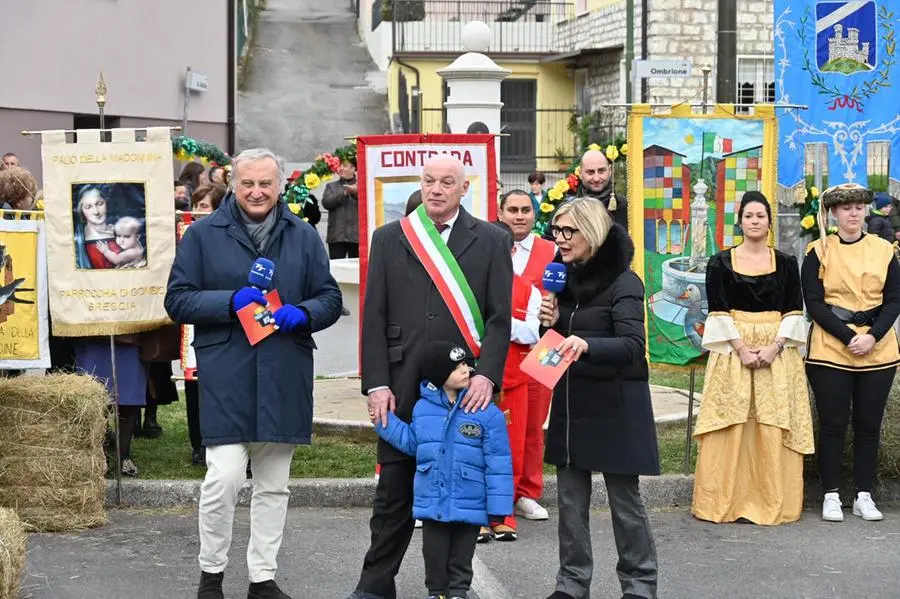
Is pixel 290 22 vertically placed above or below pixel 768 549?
above

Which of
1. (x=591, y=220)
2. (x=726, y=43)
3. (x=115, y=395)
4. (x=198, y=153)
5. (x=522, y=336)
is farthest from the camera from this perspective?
(x=726, y=43)

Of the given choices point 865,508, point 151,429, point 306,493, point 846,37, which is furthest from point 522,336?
point 846,37

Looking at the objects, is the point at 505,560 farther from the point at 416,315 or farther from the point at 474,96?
the point at 474,96

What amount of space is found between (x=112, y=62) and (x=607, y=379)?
17.0 metres

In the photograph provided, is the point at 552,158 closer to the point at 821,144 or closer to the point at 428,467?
the point at 821,144

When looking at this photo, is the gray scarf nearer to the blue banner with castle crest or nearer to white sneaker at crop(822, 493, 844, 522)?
white sneaker at crop(822, 493, 844, 522)

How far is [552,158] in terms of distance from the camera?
118 feet

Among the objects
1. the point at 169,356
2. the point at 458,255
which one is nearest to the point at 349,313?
the point at 169,356

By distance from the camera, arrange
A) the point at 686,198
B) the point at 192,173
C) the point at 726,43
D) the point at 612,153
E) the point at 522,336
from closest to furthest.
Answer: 1. the point at 522,336
2. the point at 686,198
3. the point at 612,153
4. the point at 726,43
5. the point at 192,173

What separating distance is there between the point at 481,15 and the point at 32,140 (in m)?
23.8

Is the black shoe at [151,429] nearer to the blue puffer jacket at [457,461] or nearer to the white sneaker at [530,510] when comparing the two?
the white sneaker at [530,510]

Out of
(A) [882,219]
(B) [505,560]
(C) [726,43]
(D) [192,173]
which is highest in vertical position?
(C) [726,43]

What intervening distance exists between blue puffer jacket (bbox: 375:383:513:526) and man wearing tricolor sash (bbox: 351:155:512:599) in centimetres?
14

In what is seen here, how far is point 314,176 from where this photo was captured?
11719mm
